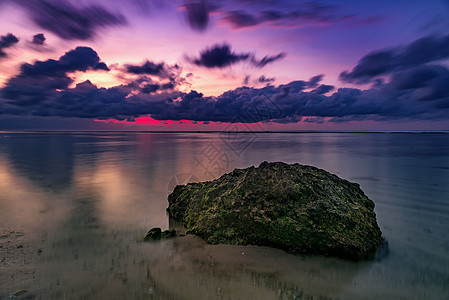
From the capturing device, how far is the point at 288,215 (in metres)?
5.09

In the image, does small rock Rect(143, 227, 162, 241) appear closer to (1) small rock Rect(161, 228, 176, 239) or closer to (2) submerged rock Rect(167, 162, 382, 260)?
(1) small rock Rect(161, 228, 176, 239)

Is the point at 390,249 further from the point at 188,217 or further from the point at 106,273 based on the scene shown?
the point at 106,273

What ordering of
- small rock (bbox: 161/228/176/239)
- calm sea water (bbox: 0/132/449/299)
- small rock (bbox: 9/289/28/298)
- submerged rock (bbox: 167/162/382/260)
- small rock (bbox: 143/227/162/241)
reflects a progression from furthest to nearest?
1. small rock (bbox: 161/228/176/239)
2. small rock (bbox: 143/227/162/241)
3. submerged rock (bbox: 167/162/382/260)
4. calm sea water (bbox: 0/132/449/299)
5. small rock (bbox: 9/289/28/298)

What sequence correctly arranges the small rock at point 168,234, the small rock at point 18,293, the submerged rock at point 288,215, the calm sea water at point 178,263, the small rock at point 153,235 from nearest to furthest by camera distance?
the small rock at point 18,293 → the calm sea water at point 178,263 → the submerged rock at point 288,215 → the small rock at point 153,235 → the small rock at point 168,234

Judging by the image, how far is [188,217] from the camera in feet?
20.7

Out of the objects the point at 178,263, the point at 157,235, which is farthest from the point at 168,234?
the point at 178,263

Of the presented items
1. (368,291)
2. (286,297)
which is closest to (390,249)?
(368,291)

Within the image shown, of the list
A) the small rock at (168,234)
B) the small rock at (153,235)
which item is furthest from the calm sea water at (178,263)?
the small rock at (168,234)

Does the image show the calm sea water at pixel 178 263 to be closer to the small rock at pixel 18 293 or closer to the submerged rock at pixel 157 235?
the small rock at pixel 18 293

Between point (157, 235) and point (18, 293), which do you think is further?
point (157, 235)

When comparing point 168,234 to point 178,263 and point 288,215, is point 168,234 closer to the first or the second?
point 178,263

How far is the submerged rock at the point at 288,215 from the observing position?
185 inches

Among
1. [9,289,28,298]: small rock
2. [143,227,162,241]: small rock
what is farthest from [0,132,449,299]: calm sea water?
[143,227,162,241]: small rock

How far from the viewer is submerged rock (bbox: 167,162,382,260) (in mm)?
4707
